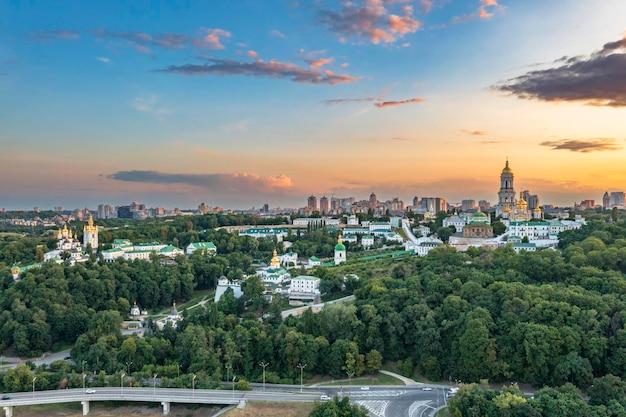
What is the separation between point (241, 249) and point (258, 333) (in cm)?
3146

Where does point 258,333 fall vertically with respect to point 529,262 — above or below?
below

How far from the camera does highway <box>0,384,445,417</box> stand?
26.6 metres

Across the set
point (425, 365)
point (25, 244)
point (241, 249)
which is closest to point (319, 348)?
point (425, 365)

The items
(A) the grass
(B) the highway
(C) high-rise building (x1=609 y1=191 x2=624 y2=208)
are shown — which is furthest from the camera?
(C) high-rise building (x1=609 y1=191 x2=624 y2=208)

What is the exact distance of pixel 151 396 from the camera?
2783cm

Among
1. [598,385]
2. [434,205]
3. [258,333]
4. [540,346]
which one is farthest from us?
[434,205]

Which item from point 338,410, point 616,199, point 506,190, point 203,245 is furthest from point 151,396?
point 616,199

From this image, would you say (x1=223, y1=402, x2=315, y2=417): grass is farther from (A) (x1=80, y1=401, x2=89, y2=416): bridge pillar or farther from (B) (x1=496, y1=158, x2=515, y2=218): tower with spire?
(B) (x1=496, y1=158, x2=515, y2=218): tower with spire

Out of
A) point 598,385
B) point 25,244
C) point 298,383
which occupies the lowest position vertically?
point 298,383

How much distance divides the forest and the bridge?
1660 millimetres

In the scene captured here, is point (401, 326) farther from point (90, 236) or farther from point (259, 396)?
point (90, 236)

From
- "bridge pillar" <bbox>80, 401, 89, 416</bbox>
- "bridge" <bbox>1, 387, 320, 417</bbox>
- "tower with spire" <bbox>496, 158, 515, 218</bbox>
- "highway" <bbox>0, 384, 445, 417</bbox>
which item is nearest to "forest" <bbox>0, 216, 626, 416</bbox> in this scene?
"bridge" <bbox>1, 387, 320, 417</bbox>

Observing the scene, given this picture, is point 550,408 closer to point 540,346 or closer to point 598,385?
point 598,385

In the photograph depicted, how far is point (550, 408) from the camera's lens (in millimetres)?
22938
